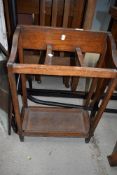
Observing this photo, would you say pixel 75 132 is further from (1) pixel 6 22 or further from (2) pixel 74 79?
(1) pixel 6 22

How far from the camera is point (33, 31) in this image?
1110mm

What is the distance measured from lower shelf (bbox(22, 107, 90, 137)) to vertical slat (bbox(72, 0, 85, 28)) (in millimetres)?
833

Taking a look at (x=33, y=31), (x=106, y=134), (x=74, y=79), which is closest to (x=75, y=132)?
(x=106, y=134)

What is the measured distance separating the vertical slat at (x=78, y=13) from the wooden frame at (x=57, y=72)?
52 centimetres

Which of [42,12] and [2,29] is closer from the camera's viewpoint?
[42,12]

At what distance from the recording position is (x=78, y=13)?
154cm

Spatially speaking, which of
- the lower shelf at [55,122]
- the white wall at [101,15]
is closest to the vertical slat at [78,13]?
the lower shelf at [55,122]

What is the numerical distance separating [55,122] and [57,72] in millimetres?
679

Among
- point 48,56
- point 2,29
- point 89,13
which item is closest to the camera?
point 48,56

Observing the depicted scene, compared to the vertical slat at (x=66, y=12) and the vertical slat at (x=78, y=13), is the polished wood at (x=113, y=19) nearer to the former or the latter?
the vertical slat at (x=78, y=13)

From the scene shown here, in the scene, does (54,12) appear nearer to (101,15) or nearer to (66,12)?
(66,12)

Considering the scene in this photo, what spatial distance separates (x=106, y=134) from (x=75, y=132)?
0.39 meters

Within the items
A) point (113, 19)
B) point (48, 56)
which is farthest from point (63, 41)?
point (113, 19)

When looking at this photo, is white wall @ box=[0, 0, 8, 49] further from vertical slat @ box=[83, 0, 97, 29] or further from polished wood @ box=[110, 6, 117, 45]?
polished wood @ box=[110, 6, 117, 45]
